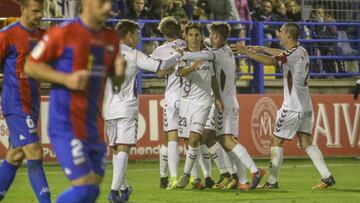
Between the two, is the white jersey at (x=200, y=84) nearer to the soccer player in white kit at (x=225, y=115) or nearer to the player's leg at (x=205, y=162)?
the soccer player in white kit at (x=225, y=115)

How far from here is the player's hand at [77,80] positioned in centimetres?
872

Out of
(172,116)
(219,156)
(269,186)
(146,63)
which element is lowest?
(269,186)

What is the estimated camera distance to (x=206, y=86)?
16219mm

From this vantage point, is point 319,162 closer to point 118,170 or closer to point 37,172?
point 118,170

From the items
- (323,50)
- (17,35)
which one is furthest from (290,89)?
(323,50)

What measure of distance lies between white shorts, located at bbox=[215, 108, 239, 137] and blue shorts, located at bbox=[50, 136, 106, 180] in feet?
23.7

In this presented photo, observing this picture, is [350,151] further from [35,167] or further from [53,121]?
[53,121]

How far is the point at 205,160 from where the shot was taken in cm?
1695

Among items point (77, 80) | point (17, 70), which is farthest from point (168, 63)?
point (77, 80)

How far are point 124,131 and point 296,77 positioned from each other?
3.41 meters

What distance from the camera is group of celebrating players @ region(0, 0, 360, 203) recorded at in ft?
29.8

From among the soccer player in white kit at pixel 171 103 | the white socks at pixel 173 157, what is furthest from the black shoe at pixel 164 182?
the white socks at pixel 173 157

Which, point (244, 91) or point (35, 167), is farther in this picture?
point (244, 91)

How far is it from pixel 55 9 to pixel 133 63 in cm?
1030
